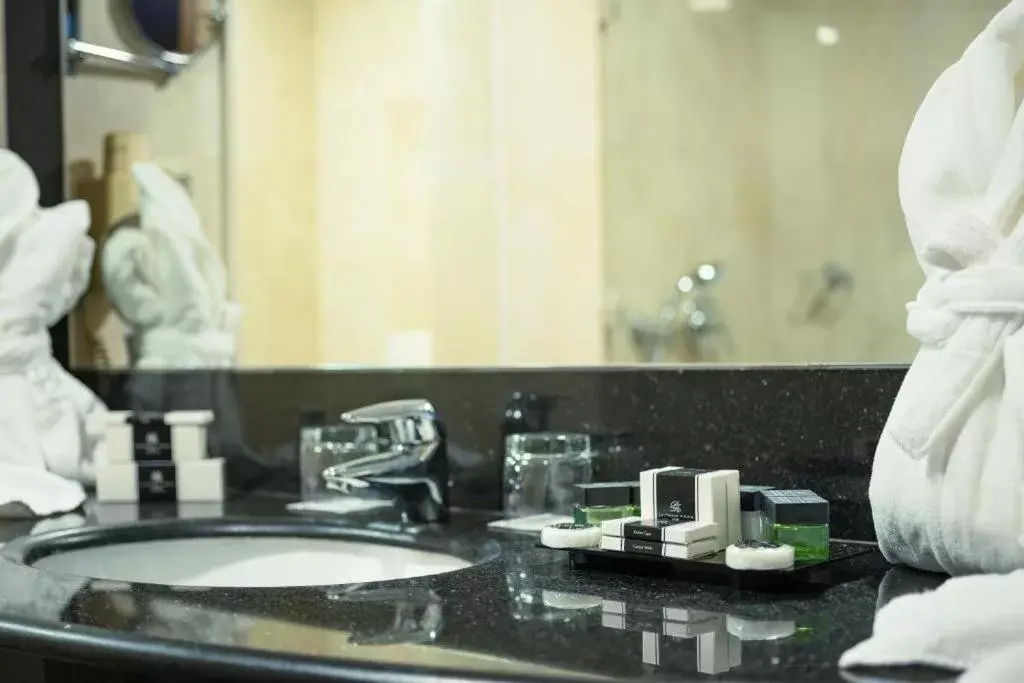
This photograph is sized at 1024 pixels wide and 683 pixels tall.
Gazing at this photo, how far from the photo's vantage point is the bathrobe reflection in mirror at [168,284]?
1444mm

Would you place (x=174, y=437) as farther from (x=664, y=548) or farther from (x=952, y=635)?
(x=952, y=635)

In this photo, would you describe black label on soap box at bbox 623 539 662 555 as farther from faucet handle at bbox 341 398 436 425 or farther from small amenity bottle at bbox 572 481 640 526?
faucet handle at bbox 341 398 436 425

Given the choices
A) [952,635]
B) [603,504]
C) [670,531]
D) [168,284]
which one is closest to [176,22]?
[168,284]

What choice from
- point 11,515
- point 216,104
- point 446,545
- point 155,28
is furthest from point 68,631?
point 155,28

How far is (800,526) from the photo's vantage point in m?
0.81

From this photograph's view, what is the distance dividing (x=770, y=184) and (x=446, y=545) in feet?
1.71

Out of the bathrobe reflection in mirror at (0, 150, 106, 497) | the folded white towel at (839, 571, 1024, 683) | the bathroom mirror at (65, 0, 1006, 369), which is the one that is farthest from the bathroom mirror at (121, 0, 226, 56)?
the folded white towel at (839, 571, 1024, 683)

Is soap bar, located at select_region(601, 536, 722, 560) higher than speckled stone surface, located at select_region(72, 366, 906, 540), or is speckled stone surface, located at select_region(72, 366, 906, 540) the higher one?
speckled stone surface, located at select_region(72, 366, 906, 540)

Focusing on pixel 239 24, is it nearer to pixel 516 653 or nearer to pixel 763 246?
pixel 763 246

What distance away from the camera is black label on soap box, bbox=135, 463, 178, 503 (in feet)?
→ 4.32

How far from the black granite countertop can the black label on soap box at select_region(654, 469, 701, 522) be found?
0.06m

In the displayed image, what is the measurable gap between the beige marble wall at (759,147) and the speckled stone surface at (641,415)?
6 cm

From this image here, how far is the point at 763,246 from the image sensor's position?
1206 millimetres

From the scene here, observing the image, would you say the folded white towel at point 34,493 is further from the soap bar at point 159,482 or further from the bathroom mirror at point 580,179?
the bathroom mirror at point 580,179
